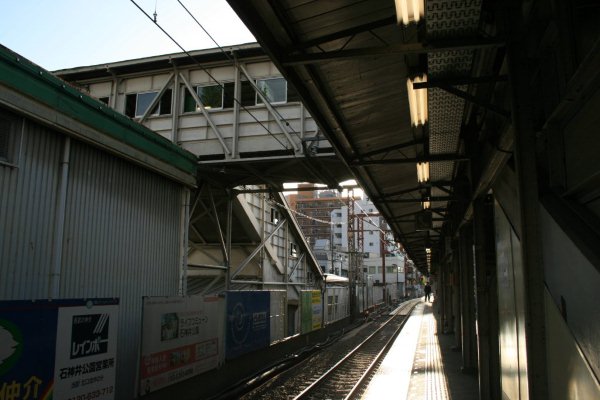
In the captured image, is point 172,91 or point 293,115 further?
point 172,91

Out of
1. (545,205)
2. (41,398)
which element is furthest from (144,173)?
(545,205)

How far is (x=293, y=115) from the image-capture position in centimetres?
1482

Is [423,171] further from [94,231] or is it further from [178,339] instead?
[94,231]

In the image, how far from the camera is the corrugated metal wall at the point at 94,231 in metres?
7.28

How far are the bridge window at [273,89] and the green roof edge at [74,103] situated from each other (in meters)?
4.77

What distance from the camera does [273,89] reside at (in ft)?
49.9

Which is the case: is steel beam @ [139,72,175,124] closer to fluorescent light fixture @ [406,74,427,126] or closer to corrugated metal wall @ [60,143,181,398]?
corrugated metal wall @ [60,143,181,398]

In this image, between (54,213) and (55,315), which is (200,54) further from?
(55,315)

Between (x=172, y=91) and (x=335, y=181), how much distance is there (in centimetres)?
608

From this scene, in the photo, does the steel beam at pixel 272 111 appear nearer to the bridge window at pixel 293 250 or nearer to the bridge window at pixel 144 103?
the bridge window at pixel 144 103

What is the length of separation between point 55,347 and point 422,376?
28.5 ft

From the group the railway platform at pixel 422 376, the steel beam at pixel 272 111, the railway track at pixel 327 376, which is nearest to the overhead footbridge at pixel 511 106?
the railway platform at pixel 422 376

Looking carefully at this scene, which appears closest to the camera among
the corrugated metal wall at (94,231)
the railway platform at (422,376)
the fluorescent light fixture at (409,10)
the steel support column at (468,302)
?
the fluorescent light fixture at (409,10)

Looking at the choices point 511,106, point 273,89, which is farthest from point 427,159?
point 273,89
